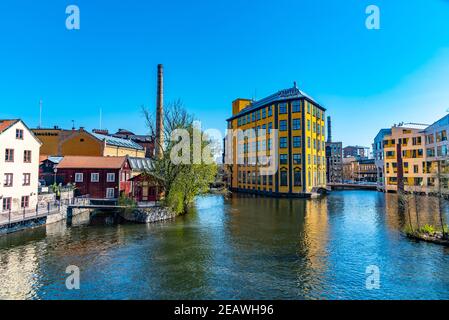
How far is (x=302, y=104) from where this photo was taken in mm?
56812

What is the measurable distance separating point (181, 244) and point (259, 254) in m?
6.36

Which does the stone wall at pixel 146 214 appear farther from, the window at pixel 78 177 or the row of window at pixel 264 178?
the row of window at pixel 264 178

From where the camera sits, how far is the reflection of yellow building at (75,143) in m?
Result: 52.3

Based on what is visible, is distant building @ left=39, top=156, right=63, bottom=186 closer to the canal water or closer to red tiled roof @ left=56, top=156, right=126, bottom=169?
red tiled roof @ left=56, top=156, right=126, bottom=169

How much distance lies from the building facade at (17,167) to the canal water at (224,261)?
16.0 feet

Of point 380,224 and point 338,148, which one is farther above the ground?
point 338,148

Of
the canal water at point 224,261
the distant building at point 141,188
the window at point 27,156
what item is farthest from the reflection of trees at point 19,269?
the distant building at point 141,188

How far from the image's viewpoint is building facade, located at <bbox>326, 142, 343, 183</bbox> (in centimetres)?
11294

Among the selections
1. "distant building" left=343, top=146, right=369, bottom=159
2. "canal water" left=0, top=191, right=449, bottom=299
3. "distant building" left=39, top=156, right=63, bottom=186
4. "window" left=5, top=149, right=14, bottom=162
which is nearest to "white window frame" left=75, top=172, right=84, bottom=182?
"distant building" left=39, top=156, right=63, bottom=186

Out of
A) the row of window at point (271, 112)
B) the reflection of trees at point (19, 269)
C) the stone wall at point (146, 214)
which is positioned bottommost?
the reflection of trees at point (19, 269)

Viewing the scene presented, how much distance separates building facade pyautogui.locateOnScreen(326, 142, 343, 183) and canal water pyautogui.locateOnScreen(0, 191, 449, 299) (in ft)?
290

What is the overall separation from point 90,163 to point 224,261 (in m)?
31.4
